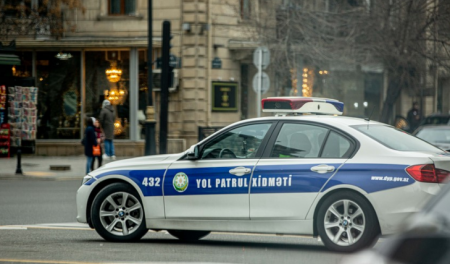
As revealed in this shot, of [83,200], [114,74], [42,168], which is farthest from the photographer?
[114,74]

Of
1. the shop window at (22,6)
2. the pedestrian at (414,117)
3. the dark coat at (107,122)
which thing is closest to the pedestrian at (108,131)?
the dark coat at (107,122)

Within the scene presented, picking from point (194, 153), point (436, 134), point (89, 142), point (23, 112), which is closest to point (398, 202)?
point (194, 153)

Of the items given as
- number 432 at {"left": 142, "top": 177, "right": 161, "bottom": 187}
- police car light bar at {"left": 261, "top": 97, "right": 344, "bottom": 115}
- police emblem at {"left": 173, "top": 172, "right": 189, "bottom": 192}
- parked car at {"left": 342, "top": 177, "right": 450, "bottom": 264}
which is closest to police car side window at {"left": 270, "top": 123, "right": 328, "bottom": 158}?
police car light bar at {"left": 261, "top": 97, "right": 344, "bottom": 115}

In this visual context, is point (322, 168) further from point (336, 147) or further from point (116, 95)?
point (116, 95)

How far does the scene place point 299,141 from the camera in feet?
29.0

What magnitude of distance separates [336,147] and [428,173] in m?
1.02

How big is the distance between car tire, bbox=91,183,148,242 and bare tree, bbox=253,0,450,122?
662 inches

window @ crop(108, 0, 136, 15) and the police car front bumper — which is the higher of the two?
window @ crop(108, 0, 136, 15)

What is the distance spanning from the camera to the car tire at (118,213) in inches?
369

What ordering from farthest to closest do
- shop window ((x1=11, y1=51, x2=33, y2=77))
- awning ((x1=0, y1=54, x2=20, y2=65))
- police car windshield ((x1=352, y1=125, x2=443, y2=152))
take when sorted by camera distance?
shop window ((x1=11, y1=51, x2=33, y2=77)) → awning ((x1=0, y1=54, x2=20, y2=65)) → police car windshield ((x1=352, y1=125, x2=443, y2=152))

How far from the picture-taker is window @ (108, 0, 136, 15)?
29.1 meters

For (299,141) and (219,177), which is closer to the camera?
(299,141)

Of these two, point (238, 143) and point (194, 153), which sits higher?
point (238, 143)

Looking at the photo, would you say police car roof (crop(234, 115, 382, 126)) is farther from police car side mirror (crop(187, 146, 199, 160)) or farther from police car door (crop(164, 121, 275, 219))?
police car side mirror (crop(187, 146, 199, 160))
